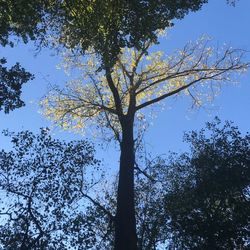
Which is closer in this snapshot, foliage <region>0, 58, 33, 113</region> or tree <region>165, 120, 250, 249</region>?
foliage <region>0, 58, 33, 113</region>

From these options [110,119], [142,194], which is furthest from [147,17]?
[142,194]

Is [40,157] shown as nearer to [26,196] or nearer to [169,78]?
[26,196]

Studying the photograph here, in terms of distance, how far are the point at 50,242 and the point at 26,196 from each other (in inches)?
98.2

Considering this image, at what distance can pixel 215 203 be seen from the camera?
21766 millimetres

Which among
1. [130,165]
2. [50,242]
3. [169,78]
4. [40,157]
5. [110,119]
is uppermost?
[169,78]

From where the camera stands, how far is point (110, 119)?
2341 centimetres

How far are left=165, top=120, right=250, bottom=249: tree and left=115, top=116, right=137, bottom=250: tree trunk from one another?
6136 mm

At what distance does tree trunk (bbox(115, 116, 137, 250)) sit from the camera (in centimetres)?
Result: 1279

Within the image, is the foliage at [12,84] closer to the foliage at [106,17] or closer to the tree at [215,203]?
the foliage at [106,17]

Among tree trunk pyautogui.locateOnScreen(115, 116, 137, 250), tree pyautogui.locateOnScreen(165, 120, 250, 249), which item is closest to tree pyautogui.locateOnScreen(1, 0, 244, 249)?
tree trunk pyautogui.locateOnScreen(115, 116, 137, 250)

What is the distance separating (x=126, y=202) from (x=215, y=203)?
905 cm

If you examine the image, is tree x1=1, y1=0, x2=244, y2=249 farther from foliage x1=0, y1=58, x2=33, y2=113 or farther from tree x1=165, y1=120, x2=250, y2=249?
tree x1=165, y1=120, x2=250, y2=249

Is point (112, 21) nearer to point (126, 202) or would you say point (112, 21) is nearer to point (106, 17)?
point (106, 17)

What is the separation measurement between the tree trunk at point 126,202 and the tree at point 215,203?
20.1ft
